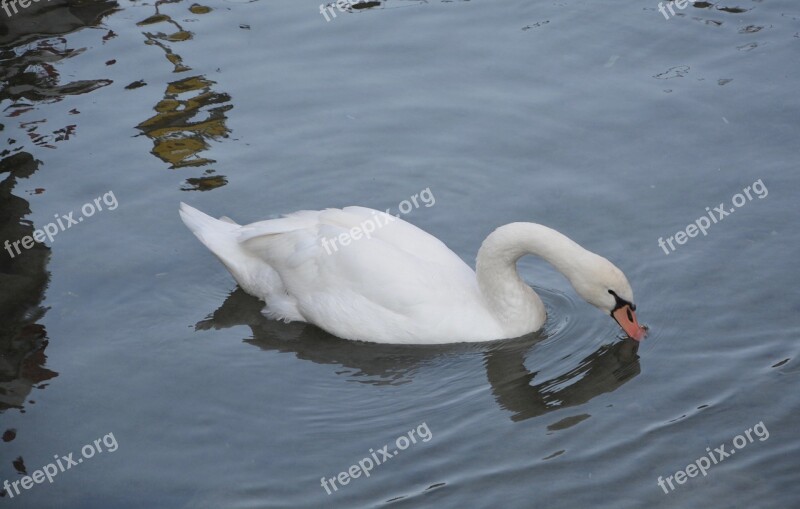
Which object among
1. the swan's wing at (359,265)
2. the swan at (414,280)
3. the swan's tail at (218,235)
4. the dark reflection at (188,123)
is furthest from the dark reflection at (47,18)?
the swan at (414,280)

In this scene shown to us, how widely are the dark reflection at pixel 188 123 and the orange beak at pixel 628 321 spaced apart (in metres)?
3.99

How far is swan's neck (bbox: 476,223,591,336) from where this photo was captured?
7.96 meters

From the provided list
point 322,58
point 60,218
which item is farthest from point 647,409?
point 322,58

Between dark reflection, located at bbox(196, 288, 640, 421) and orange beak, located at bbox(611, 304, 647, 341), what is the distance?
6.5 inches

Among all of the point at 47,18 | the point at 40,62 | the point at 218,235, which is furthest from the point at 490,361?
the point at 47,18

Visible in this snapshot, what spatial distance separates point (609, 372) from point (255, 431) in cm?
238

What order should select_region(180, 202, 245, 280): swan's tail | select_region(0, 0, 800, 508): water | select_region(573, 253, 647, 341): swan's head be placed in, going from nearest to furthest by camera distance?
1. select_region(0, 0, 800, 508): water
2. select_region(573, 253, 647, 341): swan's head
3. select_region(180, 202, 245, 280): swan's tail

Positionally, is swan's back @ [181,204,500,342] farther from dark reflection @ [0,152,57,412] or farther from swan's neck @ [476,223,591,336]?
dark reflection @ [0,152,57,412]

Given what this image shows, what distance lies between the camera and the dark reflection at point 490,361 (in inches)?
305

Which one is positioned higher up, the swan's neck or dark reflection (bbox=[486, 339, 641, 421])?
the swan's neck

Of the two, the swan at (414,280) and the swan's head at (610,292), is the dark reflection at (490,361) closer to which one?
the swan at (414,280)

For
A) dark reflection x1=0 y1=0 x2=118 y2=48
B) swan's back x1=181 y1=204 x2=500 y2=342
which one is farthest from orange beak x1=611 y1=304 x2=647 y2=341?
dark reflection x1=0 y1=0 x2=118 y2=48

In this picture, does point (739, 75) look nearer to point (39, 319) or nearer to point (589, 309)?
point (589, 309)

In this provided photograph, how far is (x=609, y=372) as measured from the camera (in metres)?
7.91
